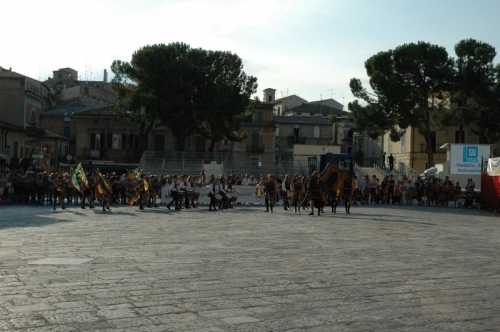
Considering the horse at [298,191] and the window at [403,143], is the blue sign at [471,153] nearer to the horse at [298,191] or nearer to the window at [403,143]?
the horse at [298,191]

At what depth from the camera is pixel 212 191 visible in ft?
102

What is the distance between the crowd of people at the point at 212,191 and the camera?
28375mm

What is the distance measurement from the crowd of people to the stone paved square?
11178mm

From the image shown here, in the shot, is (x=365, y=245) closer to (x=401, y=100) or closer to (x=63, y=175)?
(x=63, y=175)

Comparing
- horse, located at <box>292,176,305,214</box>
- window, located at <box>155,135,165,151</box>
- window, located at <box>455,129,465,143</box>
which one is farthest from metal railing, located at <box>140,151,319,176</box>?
window, located at <box>155,135,165,151</box>

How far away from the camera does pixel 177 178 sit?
105 ft

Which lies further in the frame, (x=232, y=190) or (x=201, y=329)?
(x=232, y=190)

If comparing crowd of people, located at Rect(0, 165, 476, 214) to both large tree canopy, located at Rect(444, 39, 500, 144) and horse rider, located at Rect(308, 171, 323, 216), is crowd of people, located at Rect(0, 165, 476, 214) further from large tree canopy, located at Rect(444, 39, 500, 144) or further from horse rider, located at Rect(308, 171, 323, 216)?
large tree canopy, located at Rect(444, 39, 500, 144)

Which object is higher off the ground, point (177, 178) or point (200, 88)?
point (200, 88)

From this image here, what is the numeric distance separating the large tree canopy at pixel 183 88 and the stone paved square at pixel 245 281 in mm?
46198

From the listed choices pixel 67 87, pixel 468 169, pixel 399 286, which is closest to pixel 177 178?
pixel 468 169

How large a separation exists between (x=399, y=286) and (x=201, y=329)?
12.0 feet

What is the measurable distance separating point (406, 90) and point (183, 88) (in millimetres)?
20138

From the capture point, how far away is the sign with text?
131ft
